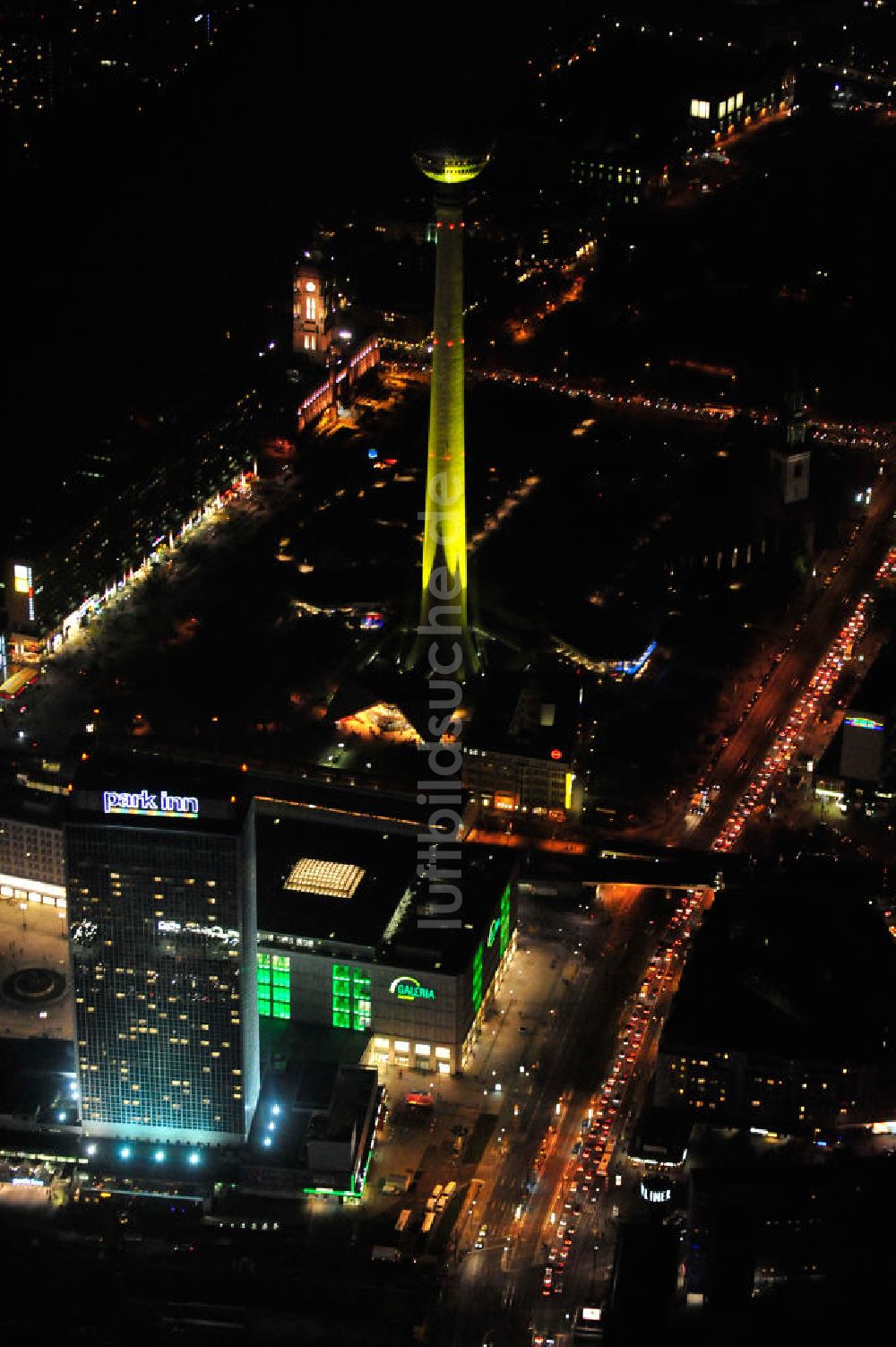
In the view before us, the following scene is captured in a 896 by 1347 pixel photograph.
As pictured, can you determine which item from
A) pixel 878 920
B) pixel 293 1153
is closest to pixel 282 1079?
pixel 293 1153

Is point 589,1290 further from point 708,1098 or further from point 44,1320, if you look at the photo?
point 44,1320

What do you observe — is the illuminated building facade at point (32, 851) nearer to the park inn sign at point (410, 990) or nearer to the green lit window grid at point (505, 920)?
the park inn sign at point (410, 990)

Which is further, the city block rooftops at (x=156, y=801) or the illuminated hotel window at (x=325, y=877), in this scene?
the illuminated hotel window at (x=325, y=877)

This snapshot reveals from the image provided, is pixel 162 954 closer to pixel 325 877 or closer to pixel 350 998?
pixel 350 998

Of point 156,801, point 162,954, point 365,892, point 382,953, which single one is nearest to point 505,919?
point 365,892

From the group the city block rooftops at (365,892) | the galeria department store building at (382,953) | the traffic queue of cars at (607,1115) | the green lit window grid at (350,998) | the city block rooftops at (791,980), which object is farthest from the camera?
the city block rooftops at (365,892)

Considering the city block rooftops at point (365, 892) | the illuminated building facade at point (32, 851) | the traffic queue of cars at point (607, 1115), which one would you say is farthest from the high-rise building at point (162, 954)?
the illuminated building facade at point (32, 851)
